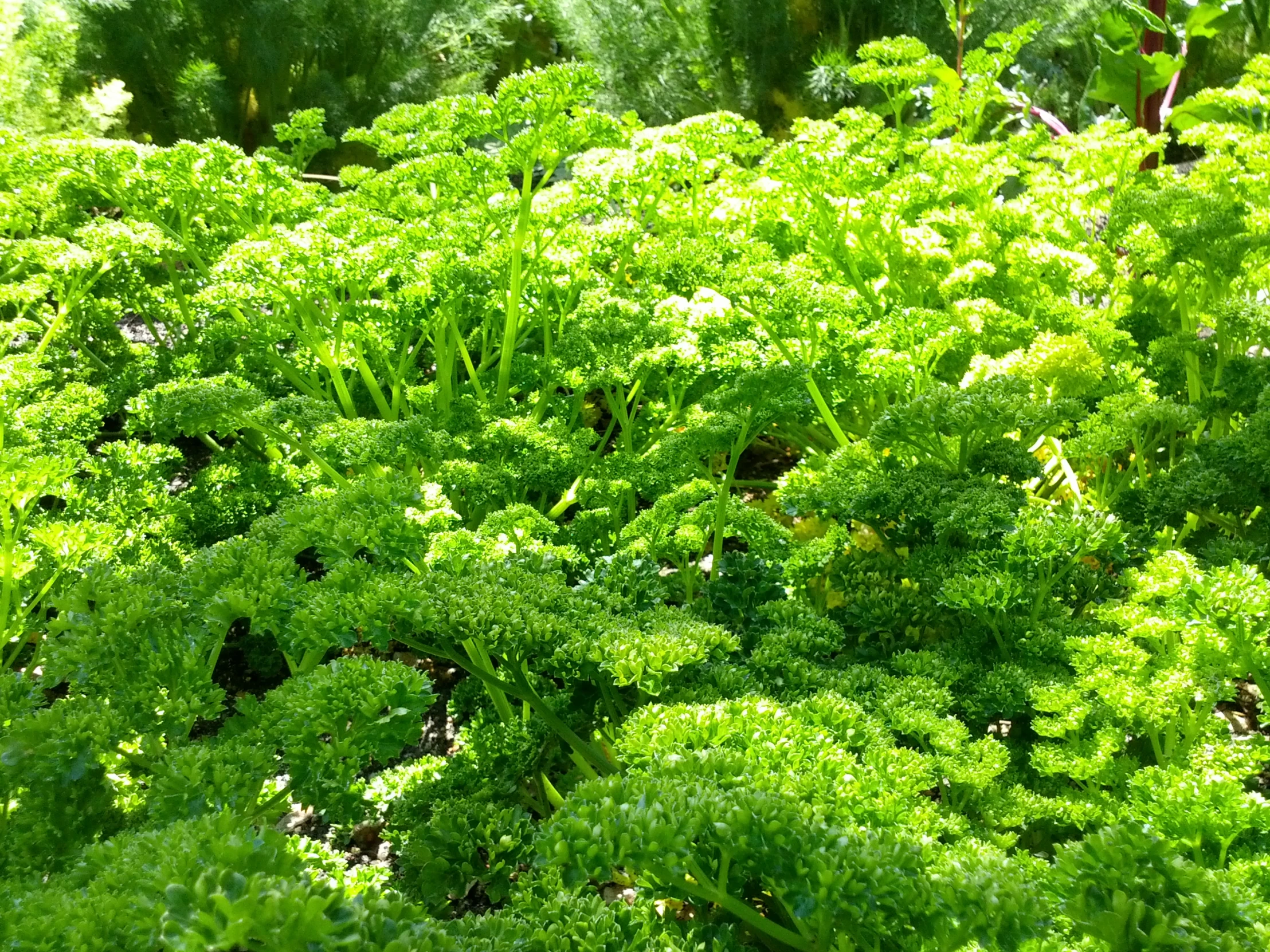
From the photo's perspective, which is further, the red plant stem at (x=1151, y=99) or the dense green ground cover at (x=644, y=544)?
the red plant stem at (x=1151, y=99)

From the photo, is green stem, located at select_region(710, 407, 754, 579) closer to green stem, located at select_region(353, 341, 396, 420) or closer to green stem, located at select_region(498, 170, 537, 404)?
green stem, located at select_region(498, 170, 537, 404)

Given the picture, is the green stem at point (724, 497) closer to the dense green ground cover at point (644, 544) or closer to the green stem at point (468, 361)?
the dense green ground cover at point (644, 544)

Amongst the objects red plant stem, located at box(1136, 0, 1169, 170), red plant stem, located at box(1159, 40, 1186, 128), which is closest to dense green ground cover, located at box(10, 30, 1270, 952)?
red plant stem, located at box(1136, 0, 1169, 170)

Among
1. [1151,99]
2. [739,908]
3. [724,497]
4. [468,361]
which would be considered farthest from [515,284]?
[1151,99]

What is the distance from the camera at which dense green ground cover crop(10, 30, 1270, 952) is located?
120 centimetres

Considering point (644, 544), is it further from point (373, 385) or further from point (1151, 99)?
point (1151, 99)

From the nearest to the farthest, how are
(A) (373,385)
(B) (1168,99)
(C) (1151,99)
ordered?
(A) (373,385), (C) (1151,99), (B) (1168,99)

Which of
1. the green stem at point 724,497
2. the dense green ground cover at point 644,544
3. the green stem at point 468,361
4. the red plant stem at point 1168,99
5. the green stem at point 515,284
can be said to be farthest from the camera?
the red plant stem at point 1168,99

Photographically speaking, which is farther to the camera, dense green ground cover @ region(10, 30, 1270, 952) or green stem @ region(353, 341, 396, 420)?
green stem @ region(353, 341, 396, 420)

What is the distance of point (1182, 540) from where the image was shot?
2.51 metres

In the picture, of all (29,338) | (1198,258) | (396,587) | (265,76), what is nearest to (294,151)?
(29,338)

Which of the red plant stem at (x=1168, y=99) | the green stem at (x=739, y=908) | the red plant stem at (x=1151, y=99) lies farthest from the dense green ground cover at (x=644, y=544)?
the red plant stem at (x=1168, y=99)

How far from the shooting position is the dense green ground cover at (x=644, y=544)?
120cm

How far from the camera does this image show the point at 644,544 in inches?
90.5
